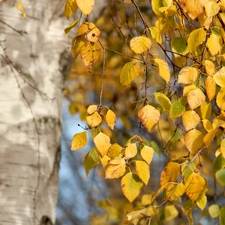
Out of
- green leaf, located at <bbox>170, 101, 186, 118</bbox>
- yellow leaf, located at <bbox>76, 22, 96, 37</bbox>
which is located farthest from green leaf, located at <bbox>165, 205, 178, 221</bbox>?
yellow leaf, located at <bbox>76, 22, 96, 37</bbox>

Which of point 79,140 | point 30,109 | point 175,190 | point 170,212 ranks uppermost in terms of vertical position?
point 79,140

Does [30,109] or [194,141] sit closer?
[194,141]

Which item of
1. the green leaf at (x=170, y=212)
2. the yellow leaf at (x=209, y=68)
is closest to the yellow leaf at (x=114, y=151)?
the yellow leaf at (x=209, y=68)

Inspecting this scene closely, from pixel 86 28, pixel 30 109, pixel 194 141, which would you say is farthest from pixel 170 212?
pixel 86 28

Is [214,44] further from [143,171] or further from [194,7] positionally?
[143,171]

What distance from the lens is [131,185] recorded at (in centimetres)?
160

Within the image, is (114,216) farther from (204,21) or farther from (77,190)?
(77,190)

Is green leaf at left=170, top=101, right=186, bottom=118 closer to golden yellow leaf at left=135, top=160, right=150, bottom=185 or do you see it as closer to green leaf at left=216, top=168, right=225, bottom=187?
golden yellow leaf at left=135, top=160, right=150, bottom=185

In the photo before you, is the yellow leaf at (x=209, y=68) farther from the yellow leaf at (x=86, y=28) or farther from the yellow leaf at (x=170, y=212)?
the yellow leaf at (x=170, y=212)

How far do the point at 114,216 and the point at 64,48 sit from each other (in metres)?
1.35

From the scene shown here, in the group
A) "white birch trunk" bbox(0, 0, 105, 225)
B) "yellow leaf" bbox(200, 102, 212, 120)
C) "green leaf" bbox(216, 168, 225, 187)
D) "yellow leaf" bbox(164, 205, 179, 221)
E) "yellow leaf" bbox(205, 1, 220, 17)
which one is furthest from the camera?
"yellow leaf" bbox(164, 205, 179, 221)

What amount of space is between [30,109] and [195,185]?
75cm

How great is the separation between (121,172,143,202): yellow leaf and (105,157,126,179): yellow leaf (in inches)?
1.9

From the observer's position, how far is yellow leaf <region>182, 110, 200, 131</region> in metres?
1.58
